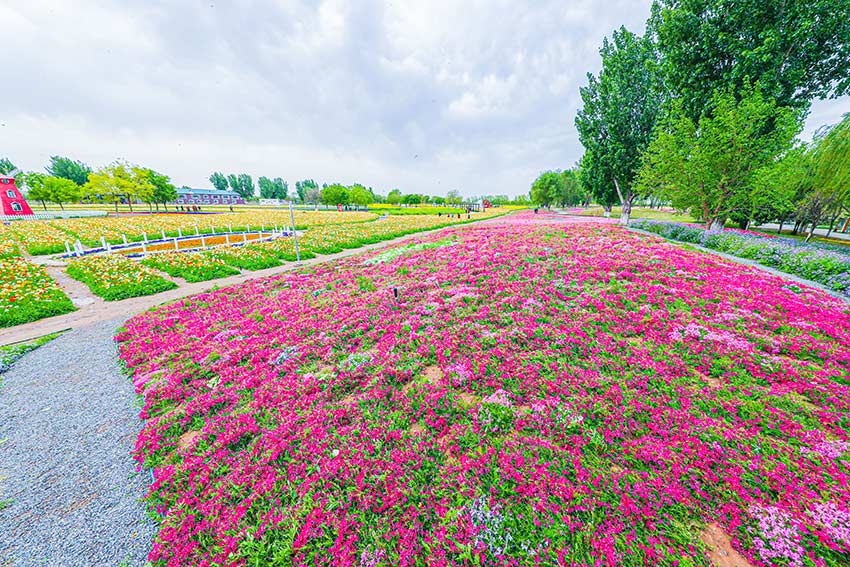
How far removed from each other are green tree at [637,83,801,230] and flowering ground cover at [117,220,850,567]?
17.4 m

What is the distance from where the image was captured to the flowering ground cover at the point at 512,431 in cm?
321

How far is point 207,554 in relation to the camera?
11.0ft

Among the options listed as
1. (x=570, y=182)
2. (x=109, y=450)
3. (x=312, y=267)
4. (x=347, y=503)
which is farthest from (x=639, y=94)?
(x=570, y=182)

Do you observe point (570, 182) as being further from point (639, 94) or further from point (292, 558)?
point (292, 558)

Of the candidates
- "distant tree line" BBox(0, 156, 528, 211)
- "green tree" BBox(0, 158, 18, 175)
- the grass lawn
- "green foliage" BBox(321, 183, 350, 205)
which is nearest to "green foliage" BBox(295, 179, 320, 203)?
"distant tree line" BBox(0, 156, 528, 211)

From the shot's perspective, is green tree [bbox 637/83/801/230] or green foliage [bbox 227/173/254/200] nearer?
green tree [bbox 637/83/801/230]

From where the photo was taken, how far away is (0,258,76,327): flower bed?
10375 millimetres

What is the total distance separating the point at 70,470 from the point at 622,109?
1738 inches

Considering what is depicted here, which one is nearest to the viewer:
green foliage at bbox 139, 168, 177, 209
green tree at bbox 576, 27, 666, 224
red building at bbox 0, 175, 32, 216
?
green tree at bbox 576, 27, 666, 224

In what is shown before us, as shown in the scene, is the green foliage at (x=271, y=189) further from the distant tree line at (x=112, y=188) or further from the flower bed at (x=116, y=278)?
the flower bed at (x=116, y=278)

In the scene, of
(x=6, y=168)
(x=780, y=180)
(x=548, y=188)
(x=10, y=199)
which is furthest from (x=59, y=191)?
(x=548, y=188)

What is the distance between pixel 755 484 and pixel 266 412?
768 centimetres

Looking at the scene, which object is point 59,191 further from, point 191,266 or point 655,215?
point 655,215

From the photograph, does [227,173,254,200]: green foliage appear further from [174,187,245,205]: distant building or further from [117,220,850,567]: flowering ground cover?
[117,220,850,567]: flowering ground cover
